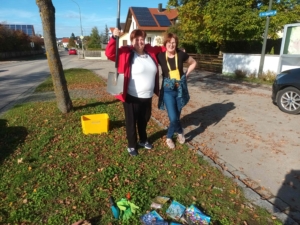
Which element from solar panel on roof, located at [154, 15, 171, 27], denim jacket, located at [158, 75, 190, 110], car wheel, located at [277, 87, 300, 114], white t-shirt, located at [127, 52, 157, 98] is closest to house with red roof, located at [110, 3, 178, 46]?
solar panel on roof, located at [154, 15, 171, 27]

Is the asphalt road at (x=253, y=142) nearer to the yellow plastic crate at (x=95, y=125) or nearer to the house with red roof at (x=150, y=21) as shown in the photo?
the yellow plastic crate at (x=95, y=125)

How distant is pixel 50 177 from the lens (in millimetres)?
3525

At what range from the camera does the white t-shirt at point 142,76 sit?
3658mm

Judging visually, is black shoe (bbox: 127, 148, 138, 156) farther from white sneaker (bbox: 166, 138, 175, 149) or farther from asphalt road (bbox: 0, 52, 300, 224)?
asphalt road (bbox: 0, 52, 300, 224)

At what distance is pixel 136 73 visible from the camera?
369cm

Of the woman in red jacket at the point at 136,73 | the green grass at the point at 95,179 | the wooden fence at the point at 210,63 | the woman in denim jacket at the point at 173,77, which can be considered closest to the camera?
the green grass at the point at 95,179

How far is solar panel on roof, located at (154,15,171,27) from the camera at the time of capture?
115ft

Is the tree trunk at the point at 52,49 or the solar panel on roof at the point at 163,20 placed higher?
the solar panel on roof at the point at 163,20

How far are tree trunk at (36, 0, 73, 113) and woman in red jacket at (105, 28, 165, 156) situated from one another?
3.01m

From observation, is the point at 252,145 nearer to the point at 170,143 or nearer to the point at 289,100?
the point at 170,143

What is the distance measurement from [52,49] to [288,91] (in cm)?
624

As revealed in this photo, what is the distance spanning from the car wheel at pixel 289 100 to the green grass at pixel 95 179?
3.85 m

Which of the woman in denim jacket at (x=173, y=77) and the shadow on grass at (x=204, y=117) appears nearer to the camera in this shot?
the woman in denim jacket at (x=173, y=77)

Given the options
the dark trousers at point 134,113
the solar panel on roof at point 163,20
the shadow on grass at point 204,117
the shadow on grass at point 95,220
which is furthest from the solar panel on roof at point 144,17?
the shadow on grass at point 95,220
